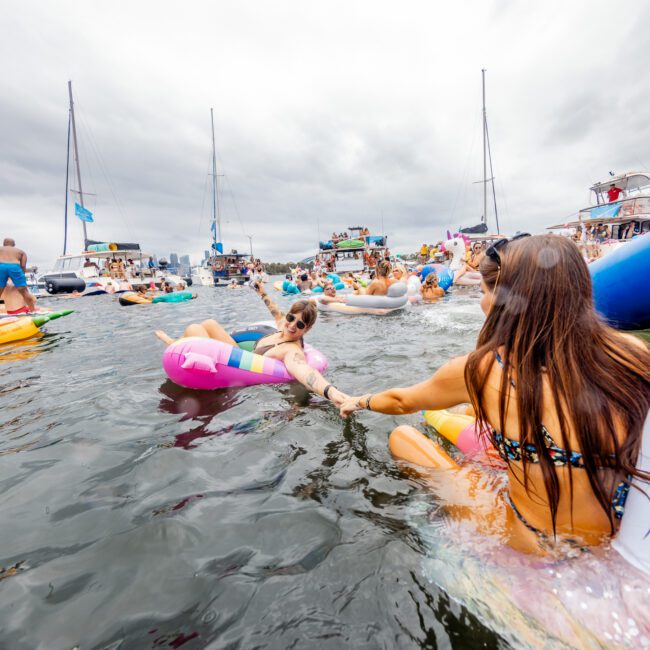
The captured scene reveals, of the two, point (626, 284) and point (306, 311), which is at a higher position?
point (626, 284)

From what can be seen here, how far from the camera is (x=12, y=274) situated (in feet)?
26.7

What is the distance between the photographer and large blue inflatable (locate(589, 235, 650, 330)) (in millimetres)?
3928

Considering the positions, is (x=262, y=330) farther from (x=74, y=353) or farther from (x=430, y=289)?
(x=430, y=289)

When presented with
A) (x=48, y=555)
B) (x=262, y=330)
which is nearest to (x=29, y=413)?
(x=48, y=555)

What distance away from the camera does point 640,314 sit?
4.15 meters

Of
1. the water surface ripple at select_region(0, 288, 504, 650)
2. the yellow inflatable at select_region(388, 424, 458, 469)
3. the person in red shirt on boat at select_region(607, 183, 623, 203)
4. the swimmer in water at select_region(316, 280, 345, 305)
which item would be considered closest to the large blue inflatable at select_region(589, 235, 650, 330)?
the water surface ripple at select_region(0, 288, 504, 650)

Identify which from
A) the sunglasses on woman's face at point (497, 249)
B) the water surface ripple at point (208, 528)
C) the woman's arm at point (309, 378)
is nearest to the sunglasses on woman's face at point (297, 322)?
the woman's arm at point (309, 378)

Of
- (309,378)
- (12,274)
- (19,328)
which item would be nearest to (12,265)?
(12,274)

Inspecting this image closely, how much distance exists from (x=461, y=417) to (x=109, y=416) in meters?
Result: 3.08

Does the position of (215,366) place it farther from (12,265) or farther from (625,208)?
(625,208)

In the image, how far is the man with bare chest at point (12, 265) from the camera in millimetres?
7976

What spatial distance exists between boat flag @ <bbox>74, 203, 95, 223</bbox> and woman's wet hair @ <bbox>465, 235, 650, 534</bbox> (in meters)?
30.8

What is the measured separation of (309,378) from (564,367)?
261 centimetres

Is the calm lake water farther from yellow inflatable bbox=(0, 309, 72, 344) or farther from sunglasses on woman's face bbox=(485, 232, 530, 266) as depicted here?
yellow inflatable bbox=(0, 309, 72, 344)
